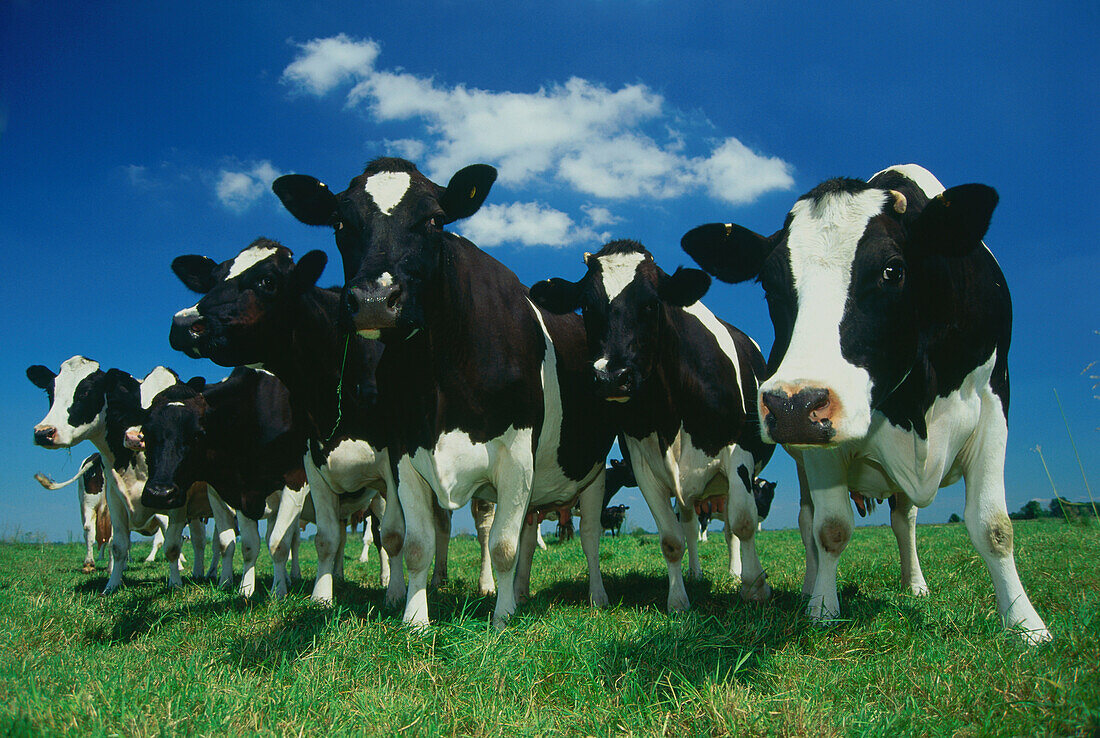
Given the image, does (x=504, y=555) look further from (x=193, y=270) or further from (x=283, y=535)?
(x=193, y=270)

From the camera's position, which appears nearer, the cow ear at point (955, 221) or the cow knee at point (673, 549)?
the cow ear at point (955, 221)

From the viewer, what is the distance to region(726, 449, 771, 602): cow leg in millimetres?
5621

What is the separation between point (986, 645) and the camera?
3416 mm

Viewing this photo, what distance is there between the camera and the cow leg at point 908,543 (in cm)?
588

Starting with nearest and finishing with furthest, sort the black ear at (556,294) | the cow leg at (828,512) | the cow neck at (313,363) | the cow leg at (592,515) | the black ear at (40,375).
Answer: the cow leg at (828,512)
the black ear at (556,294)
the cow neck at (313,363)
the cow leg at (592,515)
the black ear at (40,375)

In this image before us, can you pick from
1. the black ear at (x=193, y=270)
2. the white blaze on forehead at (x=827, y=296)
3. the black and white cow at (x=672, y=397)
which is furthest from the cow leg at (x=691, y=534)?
the black ear at (x=193, y=270)

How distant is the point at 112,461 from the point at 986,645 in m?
10.9

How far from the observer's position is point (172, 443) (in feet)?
27.0

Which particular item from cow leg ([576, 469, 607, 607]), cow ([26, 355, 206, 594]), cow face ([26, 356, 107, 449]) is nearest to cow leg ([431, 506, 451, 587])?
cow leg ([576, 469, 607, 607])

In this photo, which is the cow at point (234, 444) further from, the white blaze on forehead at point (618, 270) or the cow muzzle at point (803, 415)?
the cow muzzle at point (803, 415)

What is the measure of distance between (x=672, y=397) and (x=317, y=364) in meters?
3.31

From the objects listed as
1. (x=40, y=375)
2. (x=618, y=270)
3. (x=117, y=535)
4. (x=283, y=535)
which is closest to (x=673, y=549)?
(x=618, y=270)

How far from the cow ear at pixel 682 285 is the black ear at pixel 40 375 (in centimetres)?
1014

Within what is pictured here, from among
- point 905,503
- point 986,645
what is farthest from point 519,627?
point 905,503
